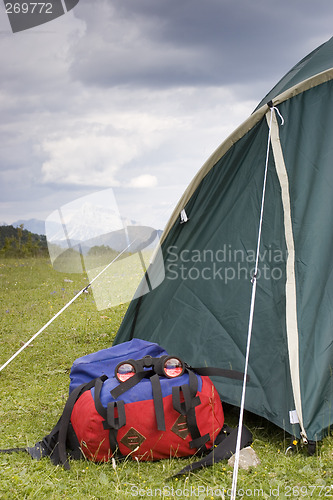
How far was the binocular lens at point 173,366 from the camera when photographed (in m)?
3.15

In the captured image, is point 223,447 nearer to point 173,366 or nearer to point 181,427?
point 181,427

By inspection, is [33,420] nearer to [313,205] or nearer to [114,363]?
[114,363]

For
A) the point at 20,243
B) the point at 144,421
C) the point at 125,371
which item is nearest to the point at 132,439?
the point at 144,421

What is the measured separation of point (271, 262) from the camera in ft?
11.5

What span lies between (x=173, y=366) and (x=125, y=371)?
0.31 meters

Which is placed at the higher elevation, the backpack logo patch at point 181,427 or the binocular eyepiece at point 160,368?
the binocular eyepiece at point 160,368

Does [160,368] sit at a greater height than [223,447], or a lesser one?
greater

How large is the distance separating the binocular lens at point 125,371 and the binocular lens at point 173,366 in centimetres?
22

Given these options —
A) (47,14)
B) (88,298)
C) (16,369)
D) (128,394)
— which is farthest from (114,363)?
(88,298)

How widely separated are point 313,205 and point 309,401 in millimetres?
1297

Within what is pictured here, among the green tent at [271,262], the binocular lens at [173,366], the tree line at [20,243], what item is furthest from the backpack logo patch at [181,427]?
the tree line at [20,243]

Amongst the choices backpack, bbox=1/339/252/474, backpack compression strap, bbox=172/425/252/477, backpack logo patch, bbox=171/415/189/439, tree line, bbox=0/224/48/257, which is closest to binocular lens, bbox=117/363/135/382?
backpack, bbox=1/339/252/474

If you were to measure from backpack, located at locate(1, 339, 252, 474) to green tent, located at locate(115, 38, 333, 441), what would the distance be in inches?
16.5

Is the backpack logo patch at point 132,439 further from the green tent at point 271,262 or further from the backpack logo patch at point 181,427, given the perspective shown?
the green tent at point 271,262
